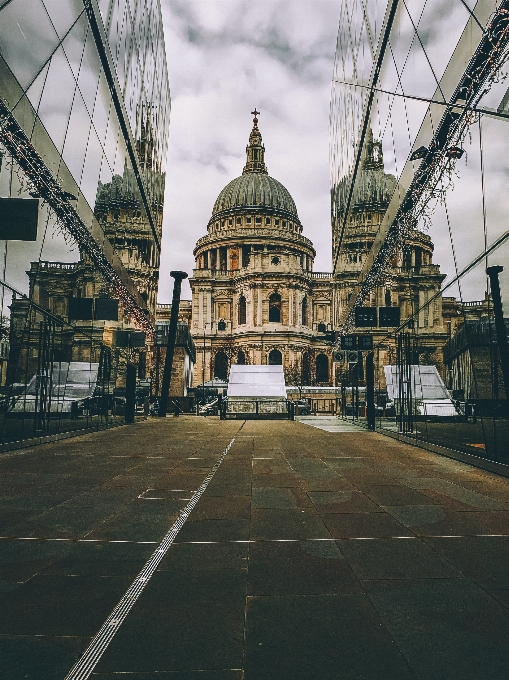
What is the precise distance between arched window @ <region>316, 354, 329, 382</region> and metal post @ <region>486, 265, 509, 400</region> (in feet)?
207

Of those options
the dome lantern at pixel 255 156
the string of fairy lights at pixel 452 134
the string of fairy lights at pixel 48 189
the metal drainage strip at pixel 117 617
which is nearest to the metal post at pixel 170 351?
the string of fairy lights at pixel 48 189

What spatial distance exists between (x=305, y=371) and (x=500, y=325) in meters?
60.1

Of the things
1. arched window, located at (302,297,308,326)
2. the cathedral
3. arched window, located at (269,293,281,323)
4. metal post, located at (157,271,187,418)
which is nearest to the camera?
metal post, located at (157,271,187,418)

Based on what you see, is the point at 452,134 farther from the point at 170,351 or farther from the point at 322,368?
the point at 322,368

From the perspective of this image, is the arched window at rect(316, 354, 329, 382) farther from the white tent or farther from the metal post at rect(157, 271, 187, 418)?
the white tent

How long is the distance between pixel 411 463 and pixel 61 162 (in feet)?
30.4

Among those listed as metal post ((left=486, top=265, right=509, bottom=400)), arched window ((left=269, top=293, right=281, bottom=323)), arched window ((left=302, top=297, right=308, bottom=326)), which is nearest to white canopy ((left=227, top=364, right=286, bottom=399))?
metal post ((left=486, top=265, right=509, bottom=400))

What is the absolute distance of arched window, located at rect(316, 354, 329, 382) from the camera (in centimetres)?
6888

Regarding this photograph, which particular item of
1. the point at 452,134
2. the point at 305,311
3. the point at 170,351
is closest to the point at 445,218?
the point at 452,134

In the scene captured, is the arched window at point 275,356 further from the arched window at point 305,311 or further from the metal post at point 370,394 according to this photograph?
the metal post at point 370,394

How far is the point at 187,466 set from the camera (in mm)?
6129

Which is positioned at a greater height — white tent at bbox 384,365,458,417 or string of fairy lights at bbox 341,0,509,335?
string of fairy lights at bbox 341,0,509,335

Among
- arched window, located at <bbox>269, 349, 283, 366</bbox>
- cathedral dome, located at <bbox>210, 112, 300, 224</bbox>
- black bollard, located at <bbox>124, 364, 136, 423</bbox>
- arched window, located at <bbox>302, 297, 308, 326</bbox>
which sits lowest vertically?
black bollard, located at <bbox>124, 364, 136, 423</bbox>

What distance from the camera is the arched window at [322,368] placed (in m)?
68.9
